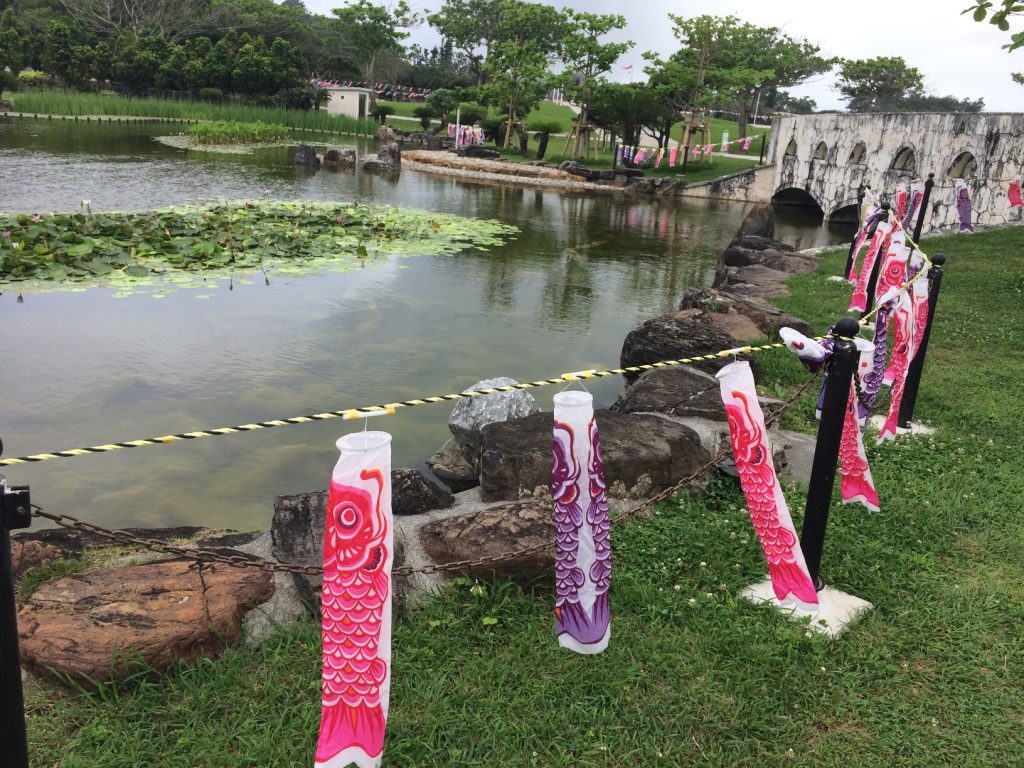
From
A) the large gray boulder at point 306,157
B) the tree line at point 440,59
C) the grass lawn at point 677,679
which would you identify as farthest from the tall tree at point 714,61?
the grass lawn at point 677,679

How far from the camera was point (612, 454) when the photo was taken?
3900mm

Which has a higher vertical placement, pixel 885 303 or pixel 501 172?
pixel 501 172

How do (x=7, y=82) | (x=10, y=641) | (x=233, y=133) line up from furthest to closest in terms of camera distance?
(x=7, y=82), (x=233, y=133), (x=10, y=641)

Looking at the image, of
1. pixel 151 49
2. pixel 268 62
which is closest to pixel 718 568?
pixel 268 62

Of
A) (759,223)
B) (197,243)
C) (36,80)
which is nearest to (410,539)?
(197,243)

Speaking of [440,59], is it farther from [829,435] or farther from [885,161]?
[829,435]

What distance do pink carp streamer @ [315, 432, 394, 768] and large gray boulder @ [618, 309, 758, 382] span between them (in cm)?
386

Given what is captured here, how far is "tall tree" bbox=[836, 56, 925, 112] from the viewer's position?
1581 inches

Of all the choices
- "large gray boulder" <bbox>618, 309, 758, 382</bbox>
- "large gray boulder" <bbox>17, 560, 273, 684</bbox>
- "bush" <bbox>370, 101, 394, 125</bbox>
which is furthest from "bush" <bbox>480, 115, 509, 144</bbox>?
"large gray boulder" <bbox>17, 560, 273, 684</bbox>

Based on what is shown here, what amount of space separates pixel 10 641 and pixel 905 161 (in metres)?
18.4

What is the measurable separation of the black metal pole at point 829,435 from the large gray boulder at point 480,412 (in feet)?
6.67

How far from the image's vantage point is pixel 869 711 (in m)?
2.57

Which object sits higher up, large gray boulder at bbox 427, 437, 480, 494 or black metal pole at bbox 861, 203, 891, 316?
black metal pole at bbox 861, 203, 891, 316

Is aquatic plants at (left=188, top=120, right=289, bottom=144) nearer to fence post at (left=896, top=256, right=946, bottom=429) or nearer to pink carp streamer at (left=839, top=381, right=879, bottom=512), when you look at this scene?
fence post at (left=896, top=256, right=946, bottom=429)
